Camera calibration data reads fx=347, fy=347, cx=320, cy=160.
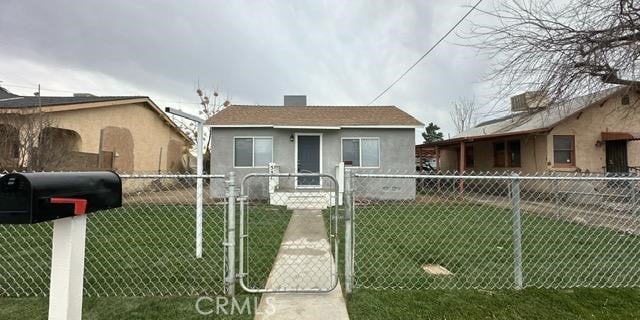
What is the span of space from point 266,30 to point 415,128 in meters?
6.79

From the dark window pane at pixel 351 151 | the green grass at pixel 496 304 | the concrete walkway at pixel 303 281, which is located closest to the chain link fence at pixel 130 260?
the concrete walkway at pixel 303 281

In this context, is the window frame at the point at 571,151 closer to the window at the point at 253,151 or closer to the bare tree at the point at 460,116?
the window at the point at 253,151

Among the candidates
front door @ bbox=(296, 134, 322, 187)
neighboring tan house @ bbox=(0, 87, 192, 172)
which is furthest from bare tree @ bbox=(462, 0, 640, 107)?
neighboring tan house @ bbox=(0, 87, 192, 172)

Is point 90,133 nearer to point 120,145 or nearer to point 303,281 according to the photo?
point 120,145

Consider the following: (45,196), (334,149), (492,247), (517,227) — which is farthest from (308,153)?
(45,196)

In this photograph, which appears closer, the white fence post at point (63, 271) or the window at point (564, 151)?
the white fence post at point (63, 271)

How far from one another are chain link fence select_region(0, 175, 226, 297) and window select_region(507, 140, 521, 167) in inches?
597

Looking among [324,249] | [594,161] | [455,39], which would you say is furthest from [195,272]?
[594,161]

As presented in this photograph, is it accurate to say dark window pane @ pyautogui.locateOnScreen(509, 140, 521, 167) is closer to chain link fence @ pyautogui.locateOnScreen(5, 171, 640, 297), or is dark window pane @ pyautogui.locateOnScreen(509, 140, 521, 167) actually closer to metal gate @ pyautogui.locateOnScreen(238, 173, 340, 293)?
chain link fence @ pyautogui.locateOnScreen(5, 171, 640, 297)

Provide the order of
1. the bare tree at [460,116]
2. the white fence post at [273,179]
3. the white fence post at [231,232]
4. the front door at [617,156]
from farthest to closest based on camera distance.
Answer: the bare tree at [460,116] → the front door at [617,156] → the white fence post at [273,179] → the white fence post at [231,232]

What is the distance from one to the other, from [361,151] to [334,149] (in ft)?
3.57

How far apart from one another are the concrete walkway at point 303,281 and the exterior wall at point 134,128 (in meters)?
11.6

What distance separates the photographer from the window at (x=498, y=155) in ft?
59.3

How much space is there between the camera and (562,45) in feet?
23.2
